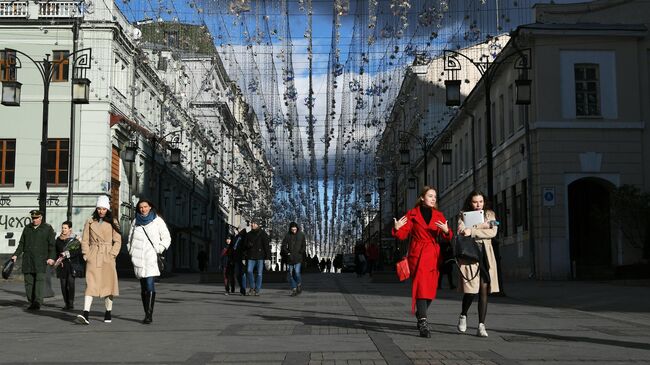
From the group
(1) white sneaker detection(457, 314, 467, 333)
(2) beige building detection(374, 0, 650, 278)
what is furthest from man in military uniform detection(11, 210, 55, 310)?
(2) beige building detection(374, 0, 650, 278)

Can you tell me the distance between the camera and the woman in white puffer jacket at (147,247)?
42.4 ft

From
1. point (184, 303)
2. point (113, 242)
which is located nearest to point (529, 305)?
point (184, 303)

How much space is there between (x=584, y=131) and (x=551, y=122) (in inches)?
56.6

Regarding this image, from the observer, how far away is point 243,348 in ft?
31.1

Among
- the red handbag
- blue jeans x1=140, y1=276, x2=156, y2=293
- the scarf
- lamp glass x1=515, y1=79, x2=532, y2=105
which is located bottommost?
blue jeans x1=140, y1=276, x2=156, y2=293

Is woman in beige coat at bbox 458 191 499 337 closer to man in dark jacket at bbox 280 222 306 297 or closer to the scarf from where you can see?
the scarf

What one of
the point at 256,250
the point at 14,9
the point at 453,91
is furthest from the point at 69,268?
the point at 14,9

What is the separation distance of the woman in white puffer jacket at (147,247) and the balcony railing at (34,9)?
107 feet

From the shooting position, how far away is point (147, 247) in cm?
1298

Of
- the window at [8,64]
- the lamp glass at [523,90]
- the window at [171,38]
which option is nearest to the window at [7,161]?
the window at [8,64]

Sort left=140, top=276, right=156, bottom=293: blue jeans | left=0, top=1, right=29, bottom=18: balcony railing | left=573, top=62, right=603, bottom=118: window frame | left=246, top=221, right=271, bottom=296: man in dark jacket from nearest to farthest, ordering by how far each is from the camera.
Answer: left=140, top=276, right=156, bottom=293: blue jeans < left=246, top=221, right=271, bottom=296: man in dark jacket < left=573, top=62, right=603, bottom=118: window frame < left=0, top=1, right=29, bottom=18: balcony railing

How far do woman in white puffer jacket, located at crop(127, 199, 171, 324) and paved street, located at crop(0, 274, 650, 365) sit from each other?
48 cm

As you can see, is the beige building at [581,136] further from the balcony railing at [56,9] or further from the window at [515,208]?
the balcony railing at [56,9]

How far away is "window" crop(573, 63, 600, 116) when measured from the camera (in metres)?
36.4
